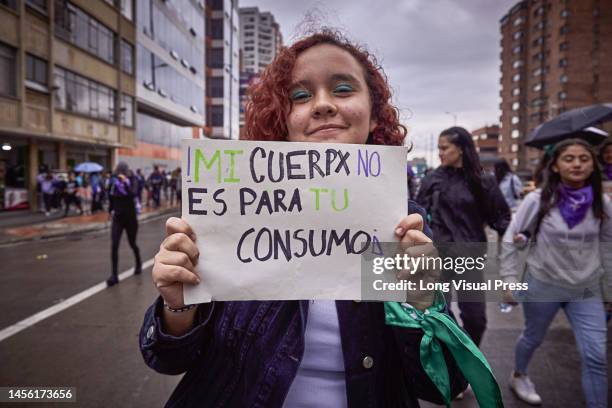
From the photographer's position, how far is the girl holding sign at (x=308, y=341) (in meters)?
1.22

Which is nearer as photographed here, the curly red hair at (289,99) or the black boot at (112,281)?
the curly red hair at (289,99)

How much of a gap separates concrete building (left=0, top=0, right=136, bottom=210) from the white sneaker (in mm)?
19735

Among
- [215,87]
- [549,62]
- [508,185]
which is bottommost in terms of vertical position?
[508,185]

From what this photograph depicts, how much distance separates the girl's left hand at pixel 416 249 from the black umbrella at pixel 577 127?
19.6 ft

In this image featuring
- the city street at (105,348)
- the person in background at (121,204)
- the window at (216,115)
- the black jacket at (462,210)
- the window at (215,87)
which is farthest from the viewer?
the window at (216,115)

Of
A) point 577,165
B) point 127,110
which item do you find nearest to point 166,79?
point 127,110

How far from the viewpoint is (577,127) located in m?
5.84

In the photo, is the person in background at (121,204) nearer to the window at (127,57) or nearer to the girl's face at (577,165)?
the girl's face at (577,165)

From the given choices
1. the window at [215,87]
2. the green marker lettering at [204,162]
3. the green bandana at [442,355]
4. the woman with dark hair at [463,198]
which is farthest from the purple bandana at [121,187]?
the window at [215,87]

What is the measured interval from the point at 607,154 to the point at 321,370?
5.25 metres

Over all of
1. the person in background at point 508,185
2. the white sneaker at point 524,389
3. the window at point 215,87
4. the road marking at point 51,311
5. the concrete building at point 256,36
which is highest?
the concrete building at point 256,36

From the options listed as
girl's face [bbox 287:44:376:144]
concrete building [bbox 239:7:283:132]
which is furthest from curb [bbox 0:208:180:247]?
concrete building [bbox 239:7:283:132]

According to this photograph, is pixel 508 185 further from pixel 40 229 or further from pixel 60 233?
pixel 40 229

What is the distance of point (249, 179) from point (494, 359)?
3.45 metres
